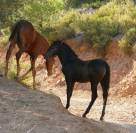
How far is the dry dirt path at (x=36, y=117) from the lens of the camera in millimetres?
9891

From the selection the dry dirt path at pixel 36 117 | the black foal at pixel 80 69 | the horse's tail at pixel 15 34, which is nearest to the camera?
the dry dirt path at pixel 36 117

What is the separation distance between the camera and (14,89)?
1316cm

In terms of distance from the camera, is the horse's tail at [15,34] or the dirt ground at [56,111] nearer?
the dirt ground at [56,111]

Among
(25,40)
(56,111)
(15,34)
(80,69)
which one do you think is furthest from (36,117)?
(25,40)

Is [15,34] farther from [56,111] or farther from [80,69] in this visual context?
[56,111]

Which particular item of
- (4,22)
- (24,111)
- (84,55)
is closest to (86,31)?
(84,55)

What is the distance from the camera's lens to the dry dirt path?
389 inches

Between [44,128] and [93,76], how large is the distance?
3243 mm

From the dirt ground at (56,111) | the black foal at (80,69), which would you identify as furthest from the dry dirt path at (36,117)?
the black foal at (80,69)

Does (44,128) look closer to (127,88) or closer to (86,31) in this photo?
(127,88)

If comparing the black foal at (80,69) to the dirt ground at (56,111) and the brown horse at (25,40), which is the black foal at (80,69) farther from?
the brown horse at (25,40)

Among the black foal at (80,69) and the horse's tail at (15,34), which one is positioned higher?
the horse's tail at (15,34)

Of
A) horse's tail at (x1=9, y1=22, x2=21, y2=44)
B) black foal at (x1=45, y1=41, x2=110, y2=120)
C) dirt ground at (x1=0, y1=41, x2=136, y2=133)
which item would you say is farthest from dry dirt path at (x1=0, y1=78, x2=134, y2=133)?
horse's tail at (x1=9, y1=22, x2=21, y2=44)

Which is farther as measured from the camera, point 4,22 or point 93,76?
point 4,22
